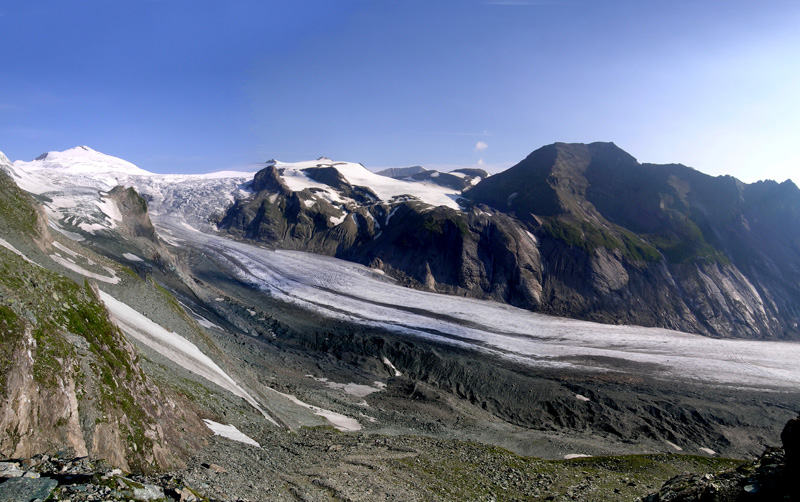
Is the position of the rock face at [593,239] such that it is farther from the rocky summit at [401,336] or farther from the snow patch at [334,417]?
the snow patch at [334,417]

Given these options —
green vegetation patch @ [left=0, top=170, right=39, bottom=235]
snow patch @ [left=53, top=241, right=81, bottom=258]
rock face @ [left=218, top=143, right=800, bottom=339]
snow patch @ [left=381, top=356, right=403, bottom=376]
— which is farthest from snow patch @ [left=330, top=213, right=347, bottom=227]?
green vegetation patch @ [left=0, top=170, right=39, bottom=235]

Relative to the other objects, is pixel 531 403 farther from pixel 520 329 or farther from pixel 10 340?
pixel 10 340

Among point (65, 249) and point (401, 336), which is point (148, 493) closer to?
point (65, 249)

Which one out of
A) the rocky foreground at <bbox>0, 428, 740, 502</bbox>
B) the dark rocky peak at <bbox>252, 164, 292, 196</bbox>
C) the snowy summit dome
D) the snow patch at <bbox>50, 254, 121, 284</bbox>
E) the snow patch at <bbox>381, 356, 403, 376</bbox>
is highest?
the snowy summit dome

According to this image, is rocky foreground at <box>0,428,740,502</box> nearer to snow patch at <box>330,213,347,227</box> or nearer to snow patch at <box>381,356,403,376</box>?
snow patch at <box>381,356,403,376</box>

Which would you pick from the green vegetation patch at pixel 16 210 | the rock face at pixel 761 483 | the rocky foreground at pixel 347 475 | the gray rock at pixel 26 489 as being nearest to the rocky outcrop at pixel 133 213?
the green vegetation patch at pixel 16 210

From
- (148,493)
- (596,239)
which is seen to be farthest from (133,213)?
(596,239)

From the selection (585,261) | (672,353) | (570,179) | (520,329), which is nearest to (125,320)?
(520,329)
